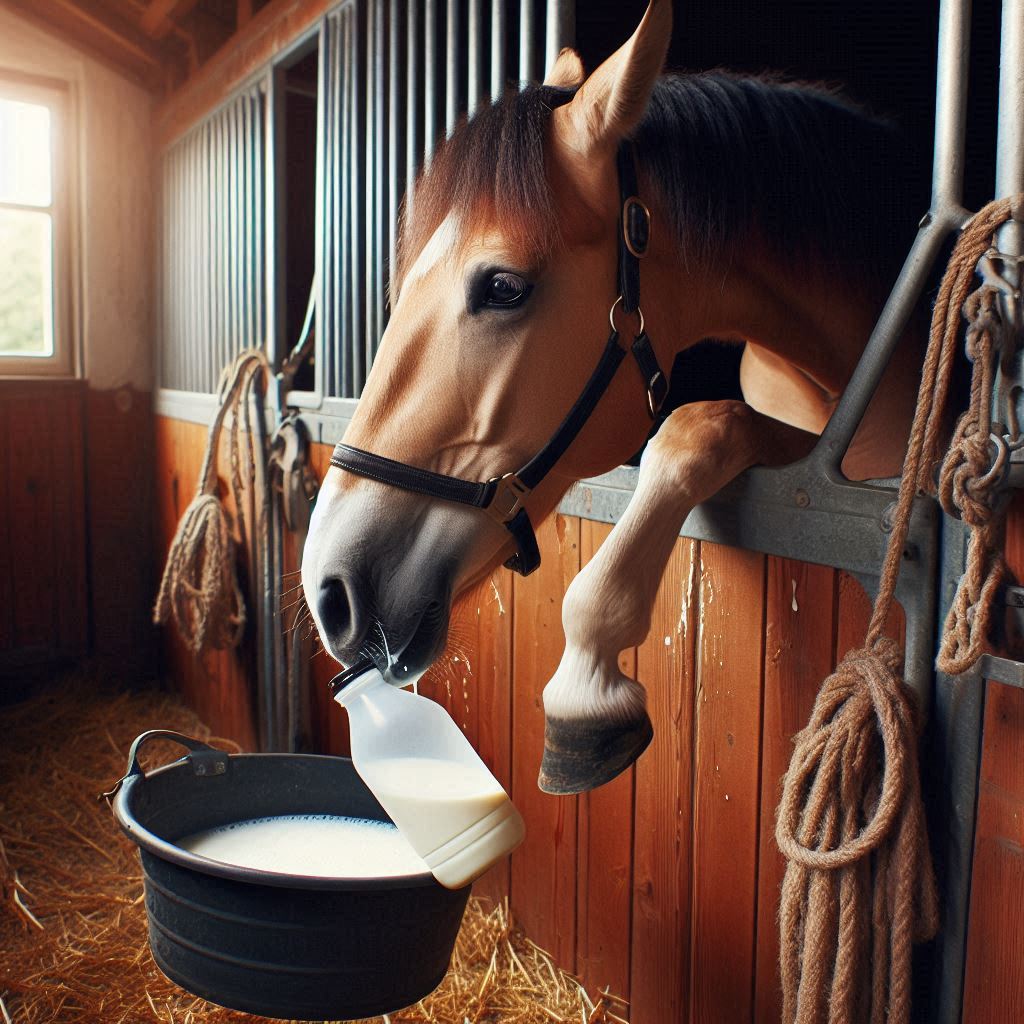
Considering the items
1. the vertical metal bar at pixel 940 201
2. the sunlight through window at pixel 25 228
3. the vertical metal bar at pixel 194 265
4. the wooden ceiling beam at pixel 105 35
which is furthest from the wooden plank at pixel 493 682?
the wooden ceiling beam at pixel 105 35

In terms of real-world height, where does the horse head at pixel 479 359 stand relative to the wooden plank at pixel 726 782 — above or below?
above

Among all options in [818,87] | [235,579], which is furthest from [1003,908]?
[235,579]

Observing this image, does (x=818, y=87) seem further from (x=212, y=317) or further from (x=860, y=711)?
(x=212, y=317)

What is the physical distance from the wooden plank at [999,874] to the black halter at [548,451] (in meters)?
0.45

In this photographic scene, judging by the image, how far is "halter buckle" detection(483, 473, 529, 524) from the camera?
3.13ft

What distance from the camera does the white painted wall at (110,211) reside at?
132 inches

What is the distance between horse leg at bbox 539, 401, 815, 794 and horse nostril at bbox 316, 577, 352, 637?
0.69ft

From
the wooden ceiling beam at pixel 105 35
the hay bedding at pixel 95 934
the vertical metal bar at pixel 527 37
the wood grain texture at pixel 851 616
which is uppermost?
the wooden ceiling beam at pixel 105 35

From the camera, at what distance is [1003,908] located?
81 cm

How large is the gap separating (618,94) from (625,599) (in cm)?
49

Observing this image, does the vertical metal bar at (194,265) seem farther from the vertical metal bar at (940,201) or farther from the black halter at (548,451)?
the vertical metal bar at (940,201)

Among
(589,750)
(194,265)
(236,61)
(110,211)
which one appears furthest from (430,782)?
(110,211)

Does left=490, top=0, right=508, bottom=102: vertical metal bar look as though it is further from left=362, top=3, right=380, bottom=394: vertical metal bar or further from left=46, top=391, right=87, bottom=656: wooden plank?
left=46, top=391, right=87, bottom=656: wooden plank

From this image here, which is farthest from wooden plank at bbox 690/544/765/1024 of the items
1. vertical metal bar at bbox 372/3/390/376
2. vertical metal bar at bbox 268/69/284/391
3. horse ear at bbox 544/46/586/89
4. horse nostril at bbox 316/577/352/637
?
vertical metal bar at bbox 268/69/284/391
